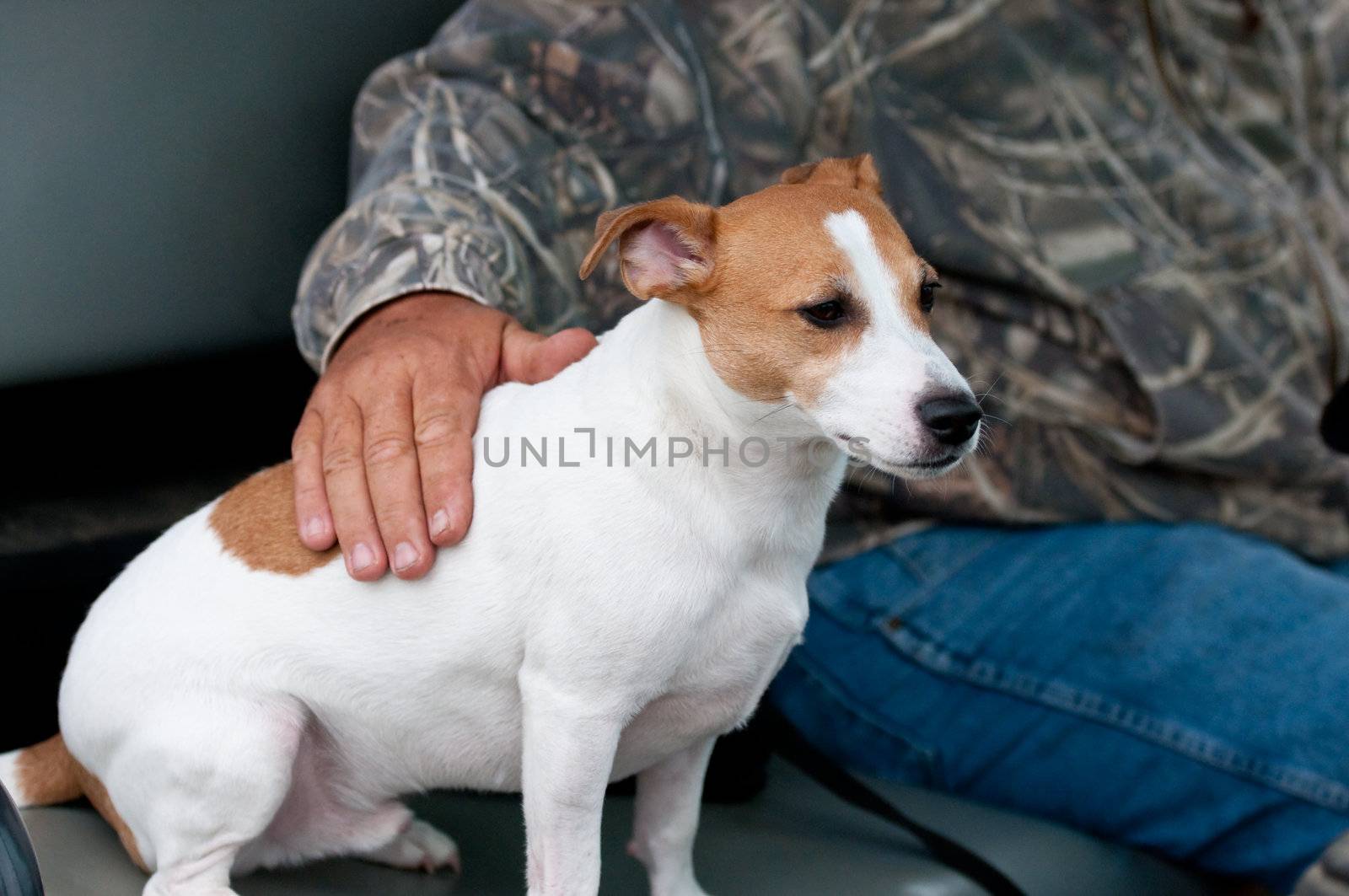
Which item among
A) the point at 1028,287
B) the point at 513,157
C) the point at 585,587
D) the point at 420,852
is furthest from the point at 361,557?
the point at 1028,287

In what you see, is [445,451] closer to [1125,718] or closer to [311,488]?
[311,488]

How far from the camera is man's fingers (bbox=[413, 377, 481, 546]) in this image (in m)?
1.31

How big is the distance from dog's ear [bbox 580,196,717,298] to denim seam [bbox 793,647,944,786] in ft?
2.72

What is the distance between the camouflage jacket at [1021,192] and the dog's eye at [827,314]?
715 mm

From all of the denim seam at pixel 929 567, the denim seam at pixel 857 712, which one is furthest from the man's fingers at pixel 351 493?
the denim seam at pixel 929 567

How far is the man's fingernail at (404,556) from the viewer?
1.29 m

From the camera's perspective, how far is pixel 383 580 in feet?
4.30

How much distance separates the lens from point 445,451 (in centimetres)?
137

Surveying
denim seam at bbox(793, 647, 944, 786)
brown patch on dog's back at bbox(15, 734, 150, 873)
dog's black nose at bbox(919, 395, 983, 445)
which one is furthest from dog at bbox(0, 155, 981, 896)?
denim seam at bbox(793, 647, 944, 786)

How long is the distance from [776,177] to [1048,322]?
19.7 inches

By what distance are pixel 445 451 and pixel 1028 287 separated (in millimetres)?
1067

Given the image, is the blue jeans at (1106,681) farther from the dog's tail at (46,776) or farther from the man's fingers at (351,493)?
the dog's tail at (46,776)

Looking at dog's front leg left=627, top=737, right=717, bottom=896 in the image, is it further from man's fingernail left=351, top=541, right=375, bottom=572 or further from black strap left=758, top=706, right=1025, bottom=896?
man's fingernail left=351, top=541, right=375, bottom=572

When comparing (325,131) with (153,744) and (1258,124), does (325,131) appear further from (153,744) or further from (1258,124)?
(1258,124)
